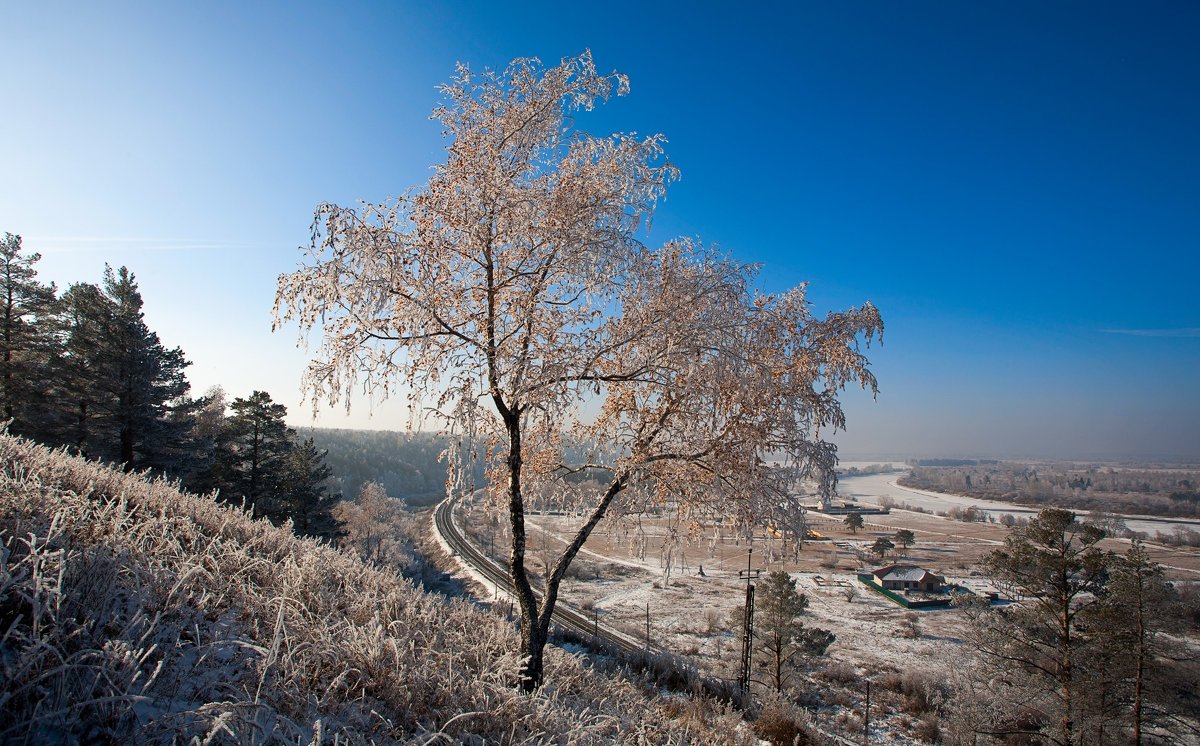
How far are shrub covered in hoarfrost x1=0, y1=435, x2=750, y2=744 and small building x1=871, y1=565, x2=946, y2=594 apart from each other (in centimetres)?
4834

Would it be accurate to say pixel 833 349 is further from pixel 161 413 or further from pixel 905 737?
pixel 161 413

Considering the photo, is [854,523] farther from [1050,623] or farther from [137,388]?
[137,388]

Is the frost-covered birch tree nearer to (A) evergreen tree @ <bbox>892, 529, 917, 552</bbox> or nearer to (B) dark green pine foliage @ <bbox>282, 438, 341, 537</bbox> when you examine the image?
(B) dark green pine foliage @ <bbox>282, 438, 341, 537</bbox>

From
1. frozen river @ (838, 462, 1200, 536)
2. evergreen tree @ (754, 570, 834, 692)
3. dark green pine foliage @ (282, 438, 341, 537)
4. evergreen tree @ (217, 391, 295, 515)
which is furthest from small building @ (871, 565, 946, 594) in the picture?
evergreen tree @ (217, 391, 295, 515)

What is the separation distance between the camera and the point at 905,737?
2030 cm

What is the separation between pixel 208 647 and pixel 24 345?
2651 cm

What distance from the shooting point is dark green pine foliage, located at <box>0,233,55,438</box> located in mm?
18203

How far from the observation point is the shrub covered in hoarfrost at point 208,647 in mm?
2053

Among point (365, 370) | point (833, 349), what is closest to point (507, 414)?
point (365, 370)

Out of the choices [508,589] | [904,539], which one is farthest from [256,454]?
[904,539]

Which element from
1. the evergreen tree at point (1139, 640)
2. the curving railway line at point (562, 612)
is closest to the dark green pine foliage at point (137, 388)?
the curving railway line at point (562, 612)

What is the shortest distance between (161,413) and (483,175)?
2295 cm

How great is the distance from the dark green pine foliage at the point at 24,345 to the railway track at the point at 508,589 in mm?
15605

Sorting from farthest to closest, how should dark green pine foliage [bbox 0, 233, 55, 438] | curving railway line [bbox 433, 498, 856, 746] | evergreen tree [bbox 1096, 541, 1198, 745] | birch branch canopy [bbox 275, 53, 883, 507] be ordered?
1. dark green pine foliage [bbox 0, 233, 55, 438]
2. evergreen tree [bbox 1096, 541, 1198, 745]
3. curving railway line [bbox 433, 498, 856, 746]
4. birch branch canopy [bbox 275, 53, 883, 507]
